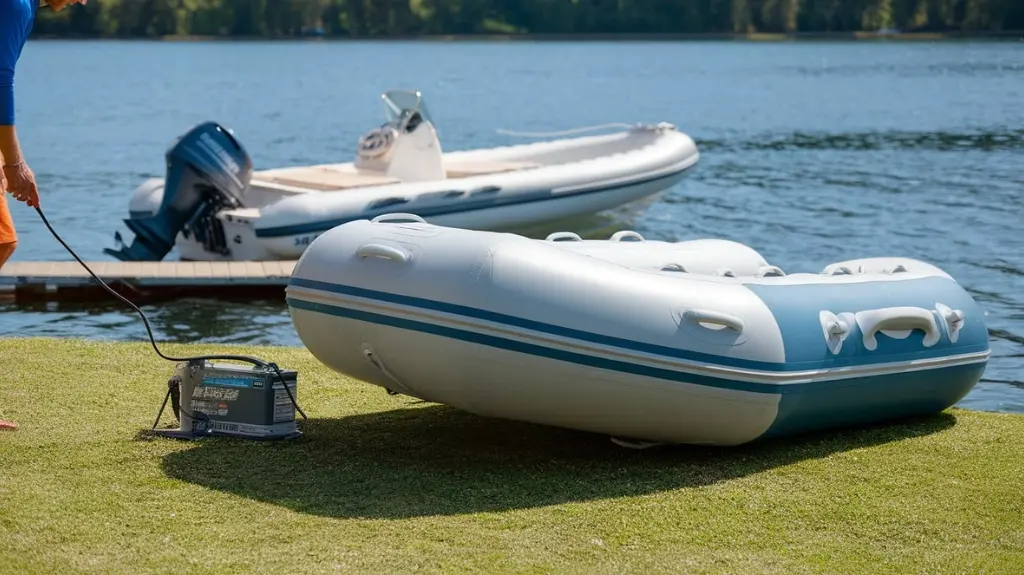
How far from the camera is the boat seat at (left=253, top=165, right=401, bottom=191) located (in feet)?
36.3

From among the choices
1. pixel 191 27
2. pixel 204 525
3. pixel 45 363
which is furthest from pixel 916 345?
pixel 191 27

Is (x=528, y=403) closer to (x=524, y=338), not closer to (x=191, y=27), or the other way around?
(x=524, y=338)

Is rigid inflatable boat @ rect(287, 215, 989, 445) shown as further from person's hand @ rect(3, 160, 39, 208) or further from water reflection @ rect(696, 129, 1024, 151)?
water reflection @ rect(696, 129, 1024, 151)

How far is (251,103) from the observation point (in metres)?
36.8

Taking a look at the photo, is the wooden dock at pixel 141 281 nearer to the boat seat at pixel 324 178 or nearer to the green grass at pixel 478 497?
the boat seat at pixel 324 178

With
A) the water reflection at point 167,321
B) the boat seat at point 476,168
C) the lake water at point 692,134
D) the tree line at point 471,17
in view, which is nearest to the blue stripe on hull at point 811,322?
the lake water at point 692,134

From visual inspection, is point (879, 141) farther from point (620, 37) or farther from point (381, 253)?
point (620, 37)

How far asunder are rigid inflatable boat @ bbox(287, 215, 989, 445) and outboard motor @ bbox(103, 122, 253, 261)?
590 cm

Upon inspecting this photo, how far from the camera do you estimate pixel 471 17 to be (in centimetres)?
9038

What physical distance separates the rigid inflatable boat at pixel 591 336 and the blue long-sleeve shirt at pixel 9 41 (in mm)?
1049

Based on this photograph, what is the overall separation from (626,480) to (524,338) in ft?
1.78

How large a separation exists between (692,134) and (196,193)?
58.7ft

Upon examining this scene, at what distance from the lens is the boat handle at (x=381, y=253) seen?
4.29m

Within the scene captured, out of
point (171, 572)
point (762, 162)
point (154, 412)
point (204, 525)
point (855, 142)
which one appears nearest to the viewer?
point (171, 572)
